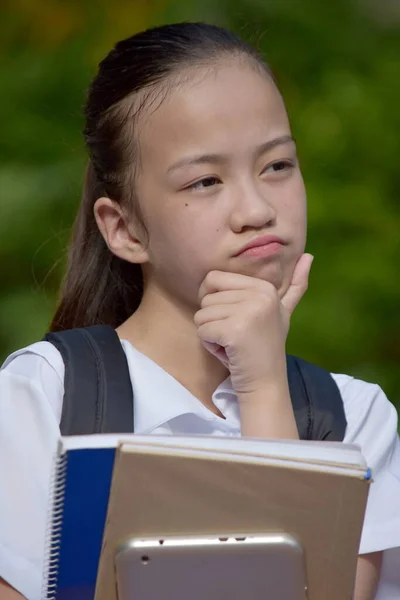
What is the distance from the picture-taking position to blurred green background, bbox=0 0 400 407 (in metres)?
3.36

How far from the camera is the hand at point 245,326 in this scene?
1.91 m

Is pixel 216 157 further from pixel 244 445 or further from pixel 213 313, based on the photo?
pixel 244 445

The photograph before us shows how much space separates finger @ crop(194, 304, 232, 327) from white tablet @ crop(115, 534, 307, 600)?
54 centimetres

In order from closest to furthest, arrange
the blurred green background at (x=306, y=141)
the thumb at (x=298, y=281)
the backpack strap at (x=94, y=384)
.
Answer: the backpack strap at (x=94, y=384) → the thumb at (x=298, y=281) → the blurred green background at (x=306, y=141)

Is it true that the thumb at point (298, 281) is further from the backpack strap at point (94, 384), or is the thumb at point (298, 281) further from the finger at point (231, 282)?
the backpack strap at point (94, 384)

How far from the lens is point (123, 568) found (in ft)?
4.70

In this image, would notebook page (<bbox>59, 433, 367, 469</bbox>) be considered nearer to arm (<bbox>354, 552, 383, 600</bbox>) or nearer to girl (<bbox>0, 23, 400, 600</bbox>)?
girl (<bbox>0, 23, 400, 600</bbox>)

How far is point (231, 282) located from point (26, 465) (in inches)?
18.5

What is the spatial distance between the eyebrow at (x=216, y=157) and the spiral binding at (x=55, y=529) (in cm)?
72

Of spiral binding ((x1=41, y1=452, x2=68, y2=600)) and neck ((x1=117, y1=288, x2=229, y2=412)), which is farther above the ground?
neck ((x1=117, y1=288, x2=229, y2=412))

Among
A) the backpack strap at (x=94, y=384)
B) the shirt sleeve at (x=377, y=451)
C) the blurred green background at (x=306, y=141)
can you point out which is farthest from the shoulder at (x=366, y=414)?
the blurred green background at (x=306, y=141)

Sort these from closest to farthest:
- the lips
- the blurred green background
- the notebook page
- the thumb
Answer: the notebook page
the lips
the thumb
the blurred green background

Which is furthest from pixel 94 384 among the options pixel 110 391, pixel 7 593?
pixel 7 593

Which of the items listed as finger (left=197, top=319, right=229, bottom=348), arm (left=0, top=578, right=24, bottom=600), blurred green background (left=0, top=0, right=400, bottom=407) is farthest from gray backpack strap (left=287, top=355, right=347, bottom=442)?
blurred green background (left=0, top=0, right=400, bottom=407)
